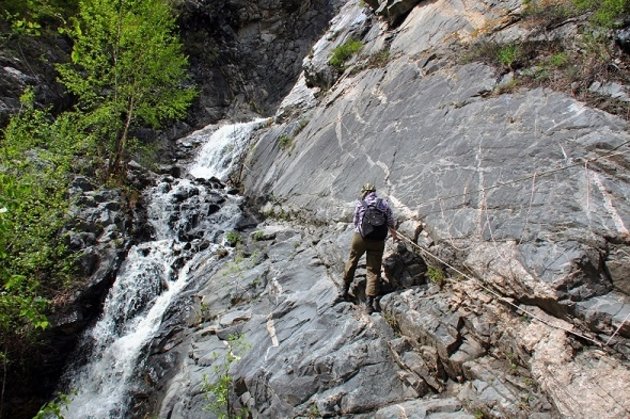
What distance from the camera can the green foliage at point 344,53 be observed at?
16.9 meters

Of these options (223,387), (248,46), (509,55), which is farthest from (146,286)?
(248,46)

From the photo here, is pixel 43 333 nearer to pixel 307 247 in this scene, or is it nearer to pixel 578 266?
pixel 307 247

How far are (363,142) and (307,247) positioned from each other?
11.7ft

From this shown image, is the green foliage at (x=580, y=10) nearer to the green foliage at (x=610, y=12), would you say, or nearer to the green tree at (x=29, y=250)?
the green foliage at (x=610, y=12)

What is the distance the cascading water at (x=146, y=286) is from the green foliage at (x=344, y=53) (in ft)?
22.9

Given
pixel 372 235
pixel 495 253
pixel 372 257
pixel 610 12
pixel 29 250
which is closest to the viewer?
pixel 495 253

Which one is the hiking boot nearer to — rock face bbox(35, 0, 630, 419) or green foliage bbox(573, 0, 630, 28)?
rock face bbox(35, 0, 630, 419)

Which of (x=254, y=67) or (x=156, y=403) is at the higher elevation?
(x=254, y=67)

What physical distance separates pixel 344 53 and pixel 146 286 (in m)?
11.9

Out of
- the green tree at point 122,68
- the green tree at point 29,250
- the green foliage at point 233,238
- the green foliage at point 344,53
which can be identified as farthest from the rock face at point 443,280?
the green tree at point 122,68

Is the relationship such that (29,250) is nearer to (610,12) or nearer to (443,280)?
(443,280)

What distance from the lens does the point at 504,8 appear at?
11234mm

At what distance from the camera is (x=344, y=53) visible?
17.1m

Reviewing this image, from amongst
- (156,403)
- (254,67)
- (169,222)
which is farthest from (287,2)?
(156,403)
